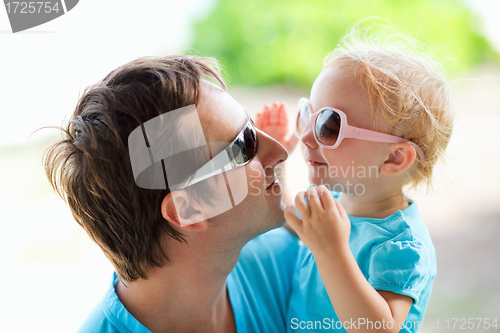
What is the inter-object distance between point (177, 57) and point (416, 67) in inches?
34.0

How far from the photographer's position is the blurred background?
2170 mm

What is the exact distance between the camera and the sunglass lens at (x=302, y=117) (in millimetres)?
1470

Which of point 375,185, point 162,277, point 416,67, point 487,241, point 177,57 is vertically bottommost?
point 487,241

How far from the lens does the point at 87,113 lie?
105 centimetres

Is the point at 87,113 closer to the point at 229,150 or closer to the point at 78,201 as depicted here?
the point at 78,201

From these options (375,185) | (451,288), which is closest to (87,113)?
(375,185)

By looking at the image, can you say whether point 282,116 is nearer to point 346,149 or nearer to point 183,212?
point 346,149

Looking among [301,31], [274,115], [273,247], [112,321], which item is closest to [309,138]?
[274,115]

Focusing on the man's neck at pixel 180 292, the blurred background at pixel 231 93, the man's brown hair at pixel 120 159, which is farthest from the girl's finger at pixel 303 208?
the blurred background at pixel 231 93

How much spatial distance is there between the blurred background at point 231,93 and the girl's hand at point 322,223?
0.57 meters

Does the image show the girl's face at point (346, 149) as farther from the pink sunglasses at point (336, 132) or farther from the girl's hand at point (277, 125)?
the girl's hand at point (277, 125)

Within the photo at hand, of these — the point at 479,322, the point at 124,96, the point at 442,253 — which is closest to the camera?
the point at 124,96

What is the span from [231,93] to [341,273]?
0.74 metres

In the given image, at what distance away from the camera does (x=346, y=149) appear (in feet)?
4.49
